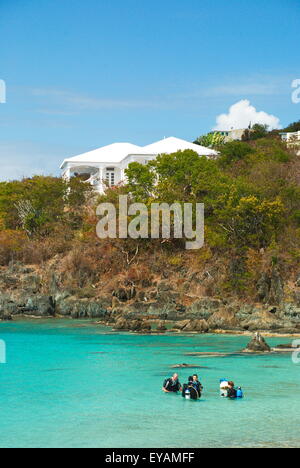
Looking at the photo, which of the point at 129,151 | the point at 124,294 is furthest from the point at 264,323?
the point at 129,151

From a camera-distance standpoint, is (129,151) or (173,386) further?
(129,151)

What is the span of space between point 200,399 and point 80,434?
3.97 m

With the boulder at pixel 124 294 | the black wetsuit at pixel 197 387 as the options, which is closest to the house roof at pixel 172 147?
the boulder at pixel 124 294

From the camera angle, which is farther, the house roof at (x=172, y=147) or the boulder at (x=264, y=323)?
the house roof at (x=172, y=147)

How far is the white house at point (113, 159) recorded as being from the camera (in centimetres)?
5375

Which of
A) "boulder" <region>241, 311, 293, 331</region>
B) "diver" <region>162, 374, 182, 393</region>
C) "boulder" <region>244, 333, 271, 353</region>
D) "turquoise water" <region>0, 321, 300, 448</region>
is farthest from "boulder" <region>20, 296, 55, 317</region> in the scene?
"diver" <region>162, 374, 182, 393</region>

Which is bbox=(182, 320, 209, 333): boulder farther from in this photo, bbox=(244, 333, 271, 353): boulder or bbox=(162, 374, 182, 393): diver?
bbox=(162, 374, 182, 393): diver

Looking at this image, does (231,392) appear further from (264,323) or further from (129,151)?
(129,151)

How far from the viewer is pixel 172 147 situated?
5428 centimetres

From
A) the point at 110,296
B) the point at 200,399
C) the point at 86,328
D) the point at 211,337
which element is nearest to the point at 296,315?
the point at 211,337

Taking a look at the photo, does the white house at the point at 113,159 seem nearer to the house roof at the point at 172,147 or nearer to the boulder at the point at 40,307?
the house roof at the point at 172,147

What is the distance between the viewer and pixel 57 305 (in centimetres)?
4116

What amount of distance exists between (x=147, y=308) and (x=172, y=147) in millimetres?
18682

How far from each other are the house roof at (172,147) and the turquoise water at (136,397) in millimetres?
25535
